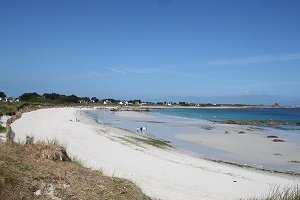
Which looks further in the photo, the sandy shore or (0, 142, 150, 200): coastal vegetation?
the sandy shore

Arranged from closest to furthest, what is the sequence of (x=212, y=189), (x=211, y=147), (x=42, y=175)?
(x=42, y=175), (x=212, y=189), (x=211, y=147)

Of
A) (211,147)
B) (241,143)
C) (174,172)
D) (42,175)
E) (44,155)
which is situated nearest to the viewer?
(42,175)

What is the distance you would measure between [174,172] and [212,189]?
3.03 metres

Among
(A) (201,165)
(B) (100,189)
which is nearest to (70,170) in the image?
(B) (100,189)

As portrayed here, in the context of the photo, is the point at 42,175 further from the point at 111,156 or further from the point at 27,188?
the point at 111,156

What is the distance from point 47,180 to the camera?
7.31m

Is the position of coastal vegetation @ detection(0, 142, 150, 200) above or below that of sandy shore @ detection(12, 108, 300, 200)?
above

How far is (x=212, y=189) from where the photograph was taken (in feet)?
47.7

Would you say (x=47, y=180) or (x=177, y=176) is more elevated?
(x=47, y=180)

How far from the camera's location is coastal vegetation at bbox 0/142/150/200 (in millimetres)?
6852

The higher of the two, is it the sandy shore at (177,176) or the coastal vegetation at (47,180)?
the coastal vegetation at (47,180)

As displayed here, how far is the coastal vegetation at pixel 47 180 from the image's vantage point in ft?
22.5

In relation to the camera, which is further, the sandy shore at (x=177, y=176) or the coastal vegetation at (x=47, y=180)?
the sandy shore at (x=177, y=176)

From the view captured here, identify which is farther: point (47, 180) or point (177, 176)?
point (177, 176)
